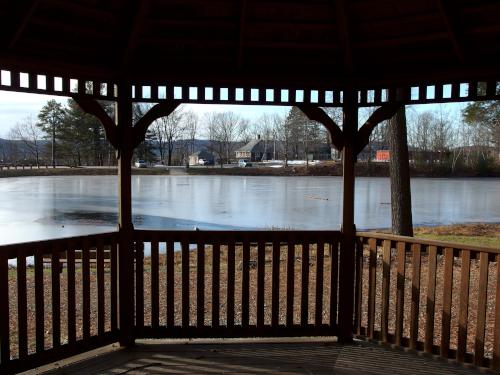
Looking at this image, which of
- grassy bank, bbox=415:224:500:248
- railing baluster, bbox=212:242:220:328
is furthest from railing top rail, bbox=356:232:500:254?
grassy bank, bbox=415:224:500:248

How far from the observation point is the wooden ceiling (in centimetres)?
395

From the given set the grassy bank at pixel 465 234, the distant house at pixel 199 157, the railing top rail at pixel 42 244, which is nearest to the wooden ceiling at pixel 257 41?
the railing top rail at pixel 42 244

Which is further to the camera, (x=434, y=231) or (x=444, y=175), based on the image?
(x=444, y=175)

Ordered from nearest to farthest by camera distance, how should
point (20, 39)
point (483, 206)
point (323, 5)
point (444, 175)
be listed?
point (20, 39) → point (323, 5) → point (483, 206) → point (444, 175)

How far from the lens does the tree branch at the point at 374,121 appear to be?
4660 mm

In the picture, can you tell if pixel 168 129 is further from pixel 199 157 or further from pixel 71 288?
pixel 71 288

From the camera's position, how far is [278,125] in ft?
285

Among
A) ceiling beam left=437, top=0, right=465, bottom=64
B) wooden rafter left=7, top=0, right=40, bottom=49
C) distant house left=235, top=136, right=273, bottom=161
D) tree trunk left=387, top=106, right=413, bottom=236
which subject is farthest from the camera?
distant house left=235, top=136, right=273, bottom=161

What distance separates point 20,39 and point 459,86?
156 inches

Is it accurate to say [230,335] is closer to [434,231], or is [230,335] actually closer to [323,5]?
[323,5]

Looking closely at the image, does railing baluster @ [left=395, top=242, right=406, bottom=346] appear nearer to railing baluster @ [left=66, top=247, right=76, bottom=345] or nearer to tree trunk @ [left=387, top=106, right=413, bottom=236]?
railing baluster @ [left=66, top=247, right=76, bottom=345]

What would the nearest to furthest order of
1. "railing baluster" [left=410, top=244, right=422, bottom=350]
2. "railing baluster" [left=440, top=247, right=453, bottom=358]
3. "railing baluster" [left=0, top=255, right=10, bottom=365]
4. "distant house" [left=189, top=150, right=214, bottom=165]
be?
"railing baluster" [left=0, top=255, right=10, bottom=365]
"railing baluster" [left=440, top=247, right=453, bottom=358]
"railing baluster" [left=410, top=244, right=422, bottom=350]
"distant house" [left=189, top=150, right=214, bottom=165]

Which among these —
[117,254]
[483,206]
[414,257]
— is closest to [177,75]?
[117,254]

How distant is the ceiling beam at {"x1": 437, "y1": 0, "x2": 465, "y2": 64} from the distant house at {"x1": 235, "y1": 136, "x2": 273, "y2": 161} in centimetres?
8772
